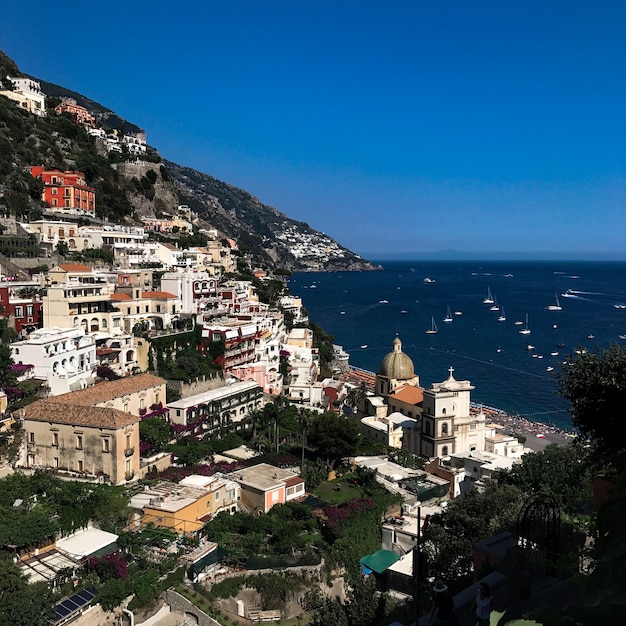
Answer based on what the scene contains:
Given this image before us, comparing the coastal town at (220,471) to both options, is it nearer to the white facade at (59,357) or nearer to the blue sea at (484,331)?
the white facade at (59,357)

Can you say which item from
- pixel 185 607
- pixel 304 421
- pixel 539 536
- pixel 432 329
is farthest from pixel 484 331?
pixel 539 536

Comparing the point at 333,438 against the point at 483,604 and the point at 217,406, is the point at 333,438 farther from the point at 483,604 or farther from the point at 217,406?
the point at 483,604

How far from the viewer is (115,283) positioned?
35.8 metres

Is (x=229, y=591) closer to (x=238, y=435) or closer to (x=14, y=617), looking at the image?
(x=14, y=617)

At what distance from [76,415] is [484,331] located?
7508cm

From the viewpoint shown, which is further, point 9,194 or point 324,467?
point 9,194

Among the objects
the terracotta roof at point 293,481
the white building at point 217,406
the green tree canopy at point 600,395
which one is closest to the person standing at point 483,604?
the green tree canopy at point 600,395

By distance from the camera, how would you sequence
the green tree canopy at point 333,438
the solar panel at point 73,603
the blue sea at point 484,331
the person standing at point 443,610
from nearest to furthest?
the person standing at point 443,610
the solar panel at point 73,603
the green tree canopy at point 333,438
the blue sea at point 484,331

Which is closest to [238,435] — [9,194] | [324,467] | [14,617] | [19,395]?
[324,467]

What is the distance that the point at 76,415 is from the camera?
22141 millimetres

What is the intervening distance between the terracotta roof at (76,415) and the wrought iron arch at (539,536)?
1600cm

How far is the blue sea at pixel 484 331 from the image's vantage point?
188 feet

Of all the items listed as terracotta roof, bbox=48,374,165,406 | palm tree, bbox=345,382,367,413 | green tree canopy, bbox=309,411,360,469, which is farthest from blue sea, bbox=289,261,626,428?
terracotta roof, bbox=48,374,165,406

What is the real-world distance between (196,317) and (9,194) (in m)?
20.5
